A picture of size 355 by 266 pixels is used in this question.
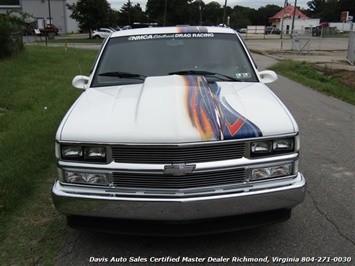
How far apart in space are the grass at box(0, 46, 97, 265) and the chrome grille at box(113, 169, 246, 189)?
94 cm

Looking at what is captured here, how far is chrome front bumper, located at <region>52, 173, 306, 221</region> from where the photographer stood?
106 inches

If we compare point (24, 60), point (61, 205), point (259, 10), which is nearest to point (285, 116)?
point (61, 205)

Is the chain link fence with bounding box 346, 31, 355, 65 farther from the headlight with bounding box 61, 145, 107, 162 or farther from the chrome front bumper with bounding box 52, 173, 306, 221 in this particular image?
the headlight with bounding box 61, 145, 107, 162

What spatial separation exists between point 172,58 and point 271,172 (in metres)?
1.96

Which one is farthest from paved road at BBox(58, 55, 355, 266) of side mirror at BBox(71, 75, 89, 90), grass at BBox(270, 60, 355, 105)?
grass at BBox(270, 60, 355, 105)

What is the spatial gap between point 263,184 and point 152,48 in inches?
88.4

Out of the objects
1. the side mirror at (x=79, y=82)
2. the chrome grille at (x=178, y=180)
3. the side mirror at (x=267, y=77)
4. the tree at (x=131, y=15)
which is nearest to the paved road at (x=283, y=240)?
the chrome grille at (x=178, y=180)

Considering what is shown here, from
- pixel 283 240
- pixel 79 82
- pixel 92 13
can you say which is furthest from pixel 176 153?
pixel 92 13

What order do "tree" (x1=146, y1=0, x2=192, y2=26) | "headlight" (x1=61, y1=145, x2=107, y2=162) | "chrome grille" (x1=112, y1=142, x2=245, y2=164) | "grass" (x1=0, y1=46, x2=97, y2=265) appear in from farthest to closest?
"tree" (x1=146, y1=0, x2=192, y2=26) < "grass" (x1=0, y1=46, x2=97, y2=265) < "headlight" (x1=61, y1=145, x2=107, y2=162) < "chrome grille" (x1=112, y1=142, x2=245, y2=164)

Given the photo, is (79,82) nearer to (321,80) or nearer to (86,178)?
(86,178)

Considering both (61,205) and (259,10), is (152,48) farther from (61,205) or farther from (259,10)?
(259,10)

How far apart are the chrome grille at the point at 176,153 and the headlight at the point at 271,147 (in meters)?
0.11

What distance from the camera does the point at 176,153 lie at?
2.67 metres

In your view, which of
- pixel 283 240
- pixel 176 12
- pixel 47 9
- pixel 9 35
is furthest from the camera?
pixel 47 9
